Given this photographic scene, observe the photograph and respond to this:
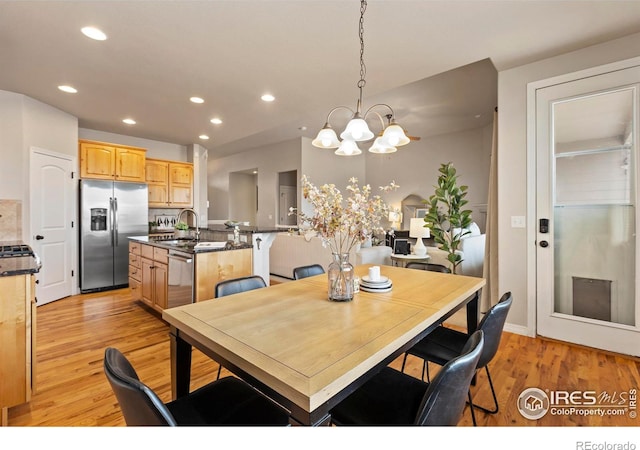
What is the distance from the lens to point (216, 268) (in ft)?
9.99

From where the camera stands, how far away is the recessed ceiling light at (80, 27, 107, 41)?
91.7 inches

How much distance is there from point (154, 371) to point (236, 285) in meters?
1.13

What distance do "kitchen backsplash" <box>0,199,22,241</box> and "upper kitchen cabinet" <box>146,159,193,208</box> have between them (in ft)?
6.47

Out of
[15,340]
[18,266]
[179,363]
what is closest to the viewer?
[179,363]

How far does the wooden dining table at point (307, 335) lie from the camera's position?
818 millimetres

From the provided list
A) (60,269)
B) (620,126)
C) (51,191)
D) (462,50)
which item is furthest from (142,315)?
(620,126)

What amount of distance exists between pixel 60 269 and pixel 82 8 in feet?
11.6

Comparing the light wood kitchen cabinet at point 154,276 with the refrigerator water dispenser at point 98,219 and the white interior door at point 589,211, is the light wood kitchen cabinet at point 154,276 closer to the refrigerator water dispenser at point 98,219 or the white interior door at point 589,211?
the refrigerator water dispenser at point 98,219

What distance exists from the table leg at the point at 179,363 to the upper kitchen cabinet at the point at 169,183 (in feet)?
16.2

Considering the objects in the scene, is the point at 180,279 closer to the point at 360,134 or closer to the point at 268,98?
the point at 360,134

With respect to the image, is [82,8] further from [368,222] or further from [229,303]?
[368,222]

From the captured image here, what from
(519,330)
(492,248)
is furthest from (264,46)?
(519,330)

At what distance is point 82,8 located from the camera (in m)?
2.10
